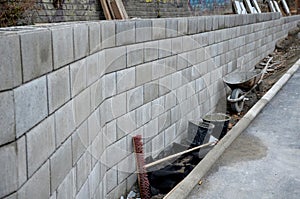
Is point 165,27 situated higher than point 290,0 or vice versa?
point 290,0

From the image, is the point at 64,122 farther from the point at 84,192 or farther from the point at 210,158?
the point at 210,158

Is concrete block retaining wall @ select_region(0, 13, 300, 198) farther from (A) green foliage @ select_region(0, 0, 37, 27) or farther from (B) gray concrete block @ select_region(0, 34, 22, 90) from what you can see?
(A) green foliage @ select_region(0, 0, 37, 27)

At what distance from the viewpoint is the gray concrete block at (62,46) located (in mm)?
2364

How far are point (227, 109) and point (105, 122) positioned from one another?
498 cm

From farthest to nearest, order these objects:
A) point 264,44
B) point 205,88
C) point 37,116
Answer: point 264,44 < point 205,88 < point 37,116

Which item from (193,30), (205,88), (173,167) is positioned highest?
(193,30)

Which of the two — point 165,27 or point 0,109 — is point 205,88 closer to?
point 165,27

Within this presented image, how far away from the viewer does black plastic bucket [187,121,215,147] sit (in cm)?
601

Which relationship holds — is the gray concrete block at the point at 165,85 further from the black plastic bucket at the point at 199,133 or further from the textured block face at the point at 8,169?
the textured block face at the point at 8,169

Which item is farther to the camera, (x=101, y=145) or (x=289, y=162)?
(x=289, y=162)

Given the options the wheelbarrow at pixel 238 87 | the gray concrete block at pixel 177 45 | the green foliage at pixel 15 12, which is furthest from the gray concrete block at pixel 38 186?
the wheelbarrow at pixel 238 87

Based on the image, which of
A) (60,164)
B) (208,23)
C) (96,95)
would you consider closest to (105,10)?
(208,23)

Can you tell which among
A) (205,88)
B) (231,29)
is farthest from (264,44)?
(205,88)

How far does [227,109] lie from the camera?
27.7 feet
